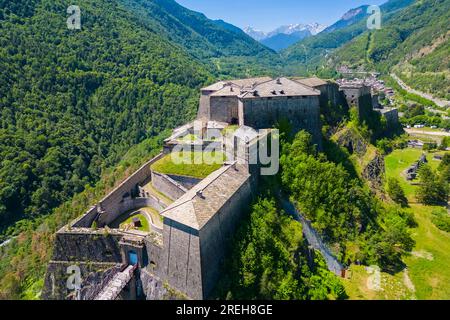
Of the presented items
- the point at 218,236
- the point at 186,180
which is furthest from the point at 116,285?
the point at 186,180

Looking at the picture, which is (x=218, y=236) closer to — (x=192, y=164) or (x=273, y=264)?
(x=273, y=264)

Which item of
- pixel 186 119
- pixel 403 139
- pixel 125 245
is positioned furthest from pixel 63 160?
pixel 403 139

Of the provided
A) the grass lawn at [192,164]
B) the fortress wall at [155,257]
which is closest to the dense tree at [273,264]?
the fortress wall at [155,257]

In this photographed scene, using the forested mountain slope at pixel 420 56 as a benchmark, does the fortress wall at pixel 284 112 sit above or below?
below

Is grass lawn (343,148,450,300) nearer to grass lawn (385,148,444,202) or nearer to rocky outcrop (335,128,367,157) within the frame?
grass lawn (385,148,444,202)

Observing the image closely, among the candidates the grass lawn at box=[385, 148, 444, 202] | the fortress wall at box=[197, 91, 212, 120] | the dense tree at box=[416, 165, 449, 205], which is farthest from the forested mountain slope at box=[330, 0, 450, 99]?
the fortress wall at box=[197, 91, 212, 120]

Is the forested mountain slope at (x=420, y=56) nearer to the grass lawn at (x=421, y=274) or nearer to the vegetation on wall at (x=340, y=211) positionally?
the grass lawn at (x=421, y=274)
